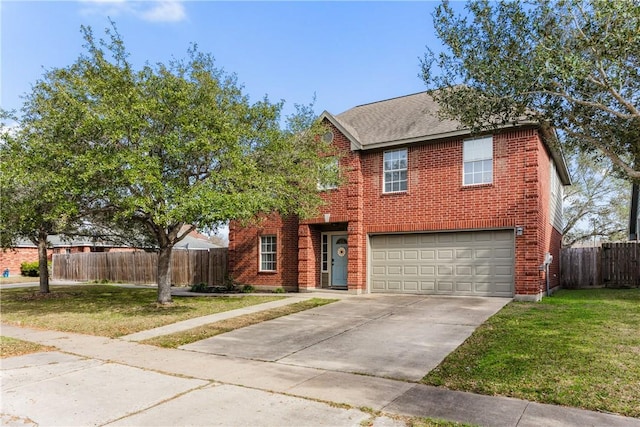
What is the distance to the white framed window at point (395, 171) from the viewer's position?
1532cm

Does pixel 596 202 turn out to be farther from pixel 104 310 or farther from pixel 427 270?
pixel 104 310

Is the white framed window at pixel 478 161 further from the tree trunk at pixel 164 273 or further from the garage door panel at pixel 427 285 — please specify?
the tree trunk at pixel 164 273

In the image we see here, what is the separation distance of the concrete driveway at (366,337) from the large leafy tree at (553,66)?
409 centimetres

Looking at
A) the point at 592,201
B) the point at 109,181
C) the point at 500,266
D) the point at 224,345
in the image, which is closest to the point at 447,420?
the point at 224,345

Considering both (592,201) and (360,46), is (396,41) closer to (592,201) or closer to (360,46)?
(360,46)

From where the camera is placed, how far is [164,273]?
13.3 meters

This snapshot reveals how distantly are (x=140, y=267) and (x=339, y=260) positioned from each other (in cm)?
1349

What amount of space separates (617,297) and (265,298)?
11228 millimetres

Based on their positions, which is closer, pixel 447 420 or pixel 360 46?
pixel 447 420

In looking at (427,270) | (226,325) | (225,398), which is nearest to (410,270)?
(427,270)

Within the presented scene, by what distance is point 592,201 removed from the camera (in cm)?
→ 2916

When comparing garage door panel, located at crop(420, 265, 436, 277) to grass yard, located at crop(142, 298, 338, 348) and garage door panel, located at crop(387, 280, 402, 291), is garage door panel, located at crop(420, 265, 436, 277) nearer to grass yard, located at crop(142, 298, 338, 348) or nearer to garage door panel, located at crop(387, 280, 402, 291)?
garage door panel, located at crop(387, 280, 402, 291)

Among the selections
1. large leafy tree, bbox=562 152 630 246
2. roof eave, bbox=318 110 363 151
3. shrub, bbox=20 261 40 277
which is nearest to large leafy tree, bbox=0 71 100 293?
roof eave, bbox=318 110 363 151

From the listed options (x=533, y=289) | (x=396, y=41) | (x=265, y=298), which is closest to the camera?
(x=396, y=41)
